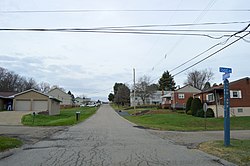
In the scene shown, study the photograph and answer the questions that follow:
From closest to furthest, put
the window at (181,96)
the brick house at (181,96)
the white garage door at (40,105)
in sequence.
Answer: the white garage door at (40,105), the brick house at (181,96), the window at (181,96)

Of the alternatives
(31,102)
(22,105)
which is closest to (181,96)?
(31,102)

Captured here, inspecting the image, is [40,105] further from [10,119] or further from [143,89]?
[143,89]

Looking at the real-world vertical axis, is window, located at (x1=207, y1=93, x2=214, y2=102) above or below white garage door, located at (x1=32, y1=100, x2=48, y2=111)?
above

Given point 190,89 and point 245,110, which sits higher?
point 190,89

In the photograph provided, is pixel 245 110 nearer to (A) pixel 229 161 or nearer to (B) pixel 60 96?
(A) pixel 229 161

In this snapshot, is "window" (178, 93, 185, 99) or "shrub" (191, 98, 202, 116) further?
"window" (178, 93, 185, 99)

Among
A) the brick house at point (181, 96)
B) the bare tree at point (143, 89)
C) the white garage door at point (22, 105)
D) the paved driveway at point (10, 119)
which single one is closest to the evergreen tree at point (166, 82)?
the bare tree at point (143, 89)

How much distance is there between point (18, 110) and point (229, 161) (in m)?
52.6

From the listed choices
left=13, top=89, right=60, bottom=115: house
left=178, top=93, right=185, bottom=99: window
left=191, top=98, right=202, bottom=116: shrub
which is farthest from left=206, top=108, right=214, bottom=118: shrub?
left=13, top=89, right=60, bottom=115: house

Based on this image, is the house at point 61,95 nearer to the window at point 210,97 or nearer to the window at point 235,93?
the window at point 210,97

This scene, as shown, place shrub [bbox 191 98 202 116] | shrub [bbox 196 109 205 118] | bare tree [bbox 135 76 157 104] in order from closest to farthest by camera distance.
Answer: shrub [bbox 196 109 205 118] → shrub [bbox 191 98 202 116] → bare tree [bbox 135 76 157 104]

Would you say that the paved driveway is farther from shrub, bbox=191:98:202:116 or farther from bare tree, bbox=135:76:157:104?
bare tree, bbox=135:76:157:104

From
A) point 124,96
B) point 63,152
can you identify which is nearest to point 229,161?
point 63,152

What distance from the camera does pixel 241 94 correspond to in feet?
140
